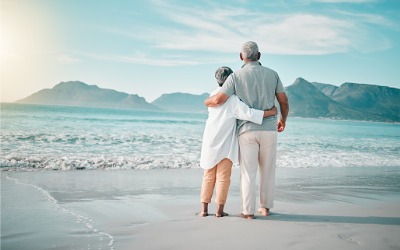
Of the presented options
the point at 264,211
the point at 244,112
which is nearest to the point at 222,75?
the point at 244,112

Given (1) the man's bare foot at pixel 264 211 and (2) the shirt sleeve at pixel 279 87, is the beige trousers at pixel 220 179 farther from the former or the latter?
(2) the shirt sleeve at pixel 279 87

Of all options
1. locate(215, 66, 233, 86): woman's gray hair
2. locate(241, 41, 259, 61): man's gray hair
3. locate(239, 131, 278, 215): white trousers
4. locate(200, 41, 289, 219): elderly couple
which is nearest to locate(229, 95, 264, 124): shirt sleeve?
locate(200, 41, 289, 219): elderly couple

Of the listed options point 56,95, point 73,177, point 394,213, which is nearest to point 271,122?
point 394,213

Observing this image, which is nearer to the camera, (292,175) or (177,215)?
(177,215)

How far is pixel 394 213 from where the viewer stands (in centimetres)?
Answer: 450

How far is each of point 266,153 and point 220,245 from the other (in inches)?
54.4

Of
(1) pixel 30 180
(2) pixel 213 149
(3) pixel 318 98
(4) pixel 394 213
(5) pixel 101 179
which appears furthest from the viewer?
(3) pixel 318 98

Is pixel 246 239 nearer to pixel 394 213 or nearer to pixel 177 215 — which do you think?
pixel 177 215

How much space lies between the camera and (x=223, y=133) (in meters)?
3.86

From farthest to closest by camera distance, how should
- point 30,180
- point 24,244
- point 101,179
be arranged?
point 101,179, point 30,180, point 24,244

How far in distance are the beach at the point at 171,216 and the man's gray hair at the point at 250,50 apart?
6.37 ft

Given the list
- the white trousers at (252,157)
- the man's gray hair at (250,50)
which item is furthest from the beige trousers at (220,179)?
the man's gray hair at (250,50)

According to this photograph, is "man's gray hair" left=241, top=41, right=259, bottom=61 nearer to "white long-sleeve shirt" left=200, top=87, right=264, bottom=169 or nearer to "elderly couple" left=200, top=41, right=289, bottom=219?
"elderly couple" left=200, top=41, right=289, bottom=219

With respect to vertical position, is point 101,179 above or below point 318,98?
below
